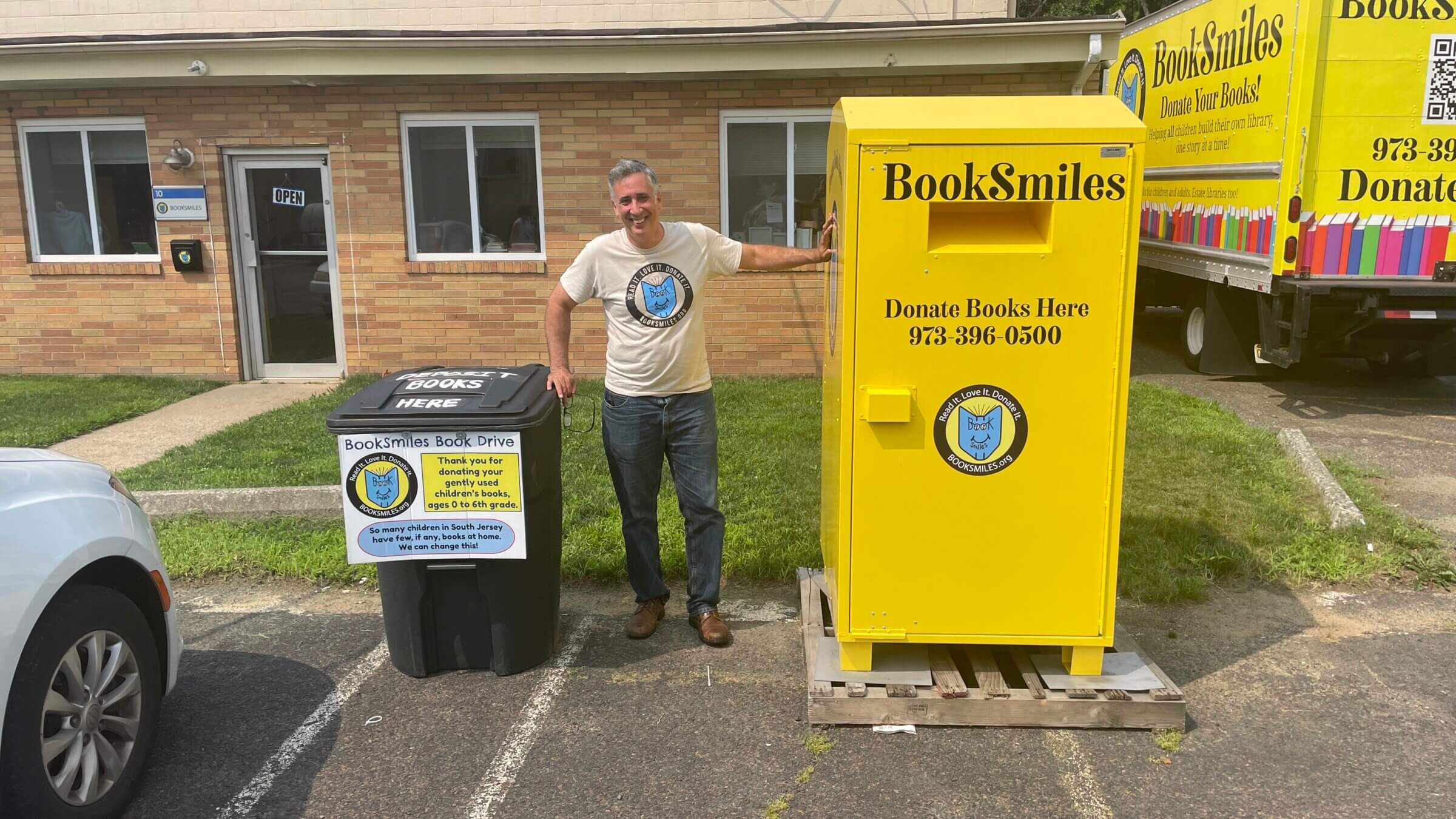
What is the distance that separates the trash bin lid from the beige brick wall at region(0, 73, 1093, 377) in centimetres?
582

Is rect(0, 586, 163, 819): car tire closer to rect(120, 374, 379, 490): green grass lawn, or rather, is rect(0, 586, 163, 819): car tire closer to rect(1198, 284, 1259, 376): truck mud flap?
rect(120, 374, 379, 490): green grass lawn

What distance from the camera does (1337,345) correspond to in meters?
8.45

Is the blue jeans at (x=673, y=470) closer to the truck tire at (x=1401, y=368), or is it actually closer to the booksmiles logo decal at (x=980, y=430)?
the booksmiles logo decal at (x=980, y=430)

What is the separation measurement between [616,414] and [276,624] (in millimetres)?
1832

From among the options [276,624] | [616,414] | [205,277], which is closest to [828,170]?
[616,414]

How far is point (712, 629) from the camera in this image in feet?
13.6

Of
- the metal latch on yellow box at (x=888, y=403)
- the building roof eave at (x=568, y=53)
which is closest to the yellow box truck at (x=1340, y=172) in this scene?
the building roof eave at (x=568, y=53)

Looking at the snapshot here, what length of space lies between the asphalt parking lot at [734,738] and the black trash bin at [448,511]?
0.19m

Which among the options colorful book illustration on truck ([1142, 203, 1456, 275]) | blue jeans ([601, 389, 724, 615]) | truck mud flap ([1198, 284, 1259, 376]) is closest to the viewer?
blue jeans ([601, 389, 724, 615])

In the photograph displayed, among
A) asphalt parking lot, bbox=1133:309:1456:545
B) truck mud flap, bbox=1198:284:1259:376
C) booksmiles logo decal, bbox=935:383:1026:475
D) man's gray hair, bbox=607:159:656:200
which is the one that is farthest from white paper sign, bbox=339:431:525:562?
truck mud flap, bbox=1198:284:1259:376

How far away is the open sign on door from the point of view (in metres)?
9.88

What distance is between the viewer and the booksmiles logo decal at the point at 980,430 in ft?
11.0

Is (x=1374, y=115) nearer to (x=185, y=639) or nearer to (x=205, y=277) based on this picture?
(x=185, y=639)

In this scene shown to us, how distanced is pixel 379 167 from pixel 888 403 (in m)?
7.70
